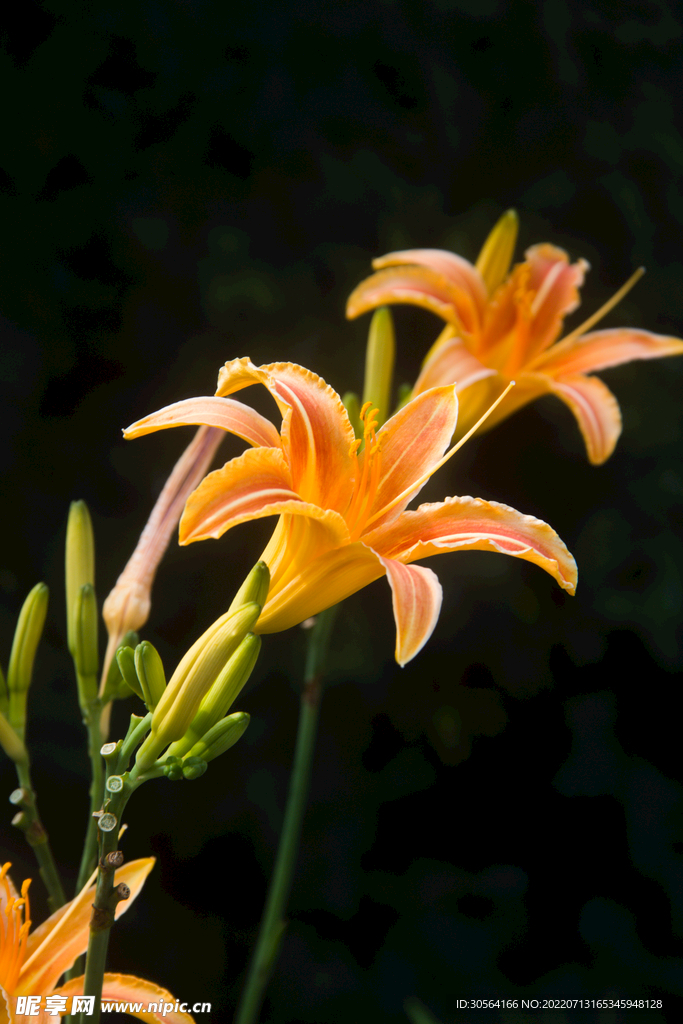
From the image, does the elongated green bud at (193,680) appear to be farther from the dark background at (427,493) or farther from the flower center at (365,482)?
the dark background at (427,493)

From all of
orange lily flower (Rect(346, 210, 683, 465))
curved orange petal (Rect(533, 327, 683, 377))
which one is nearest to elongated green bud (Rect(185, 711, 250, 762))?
orange lily flower (Rect(346, 210, 683, 465))

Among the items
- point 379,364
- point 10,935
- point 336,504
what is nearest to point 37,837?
point 10,935

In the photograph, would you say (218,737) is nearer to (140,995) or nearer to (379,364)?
(140,995)

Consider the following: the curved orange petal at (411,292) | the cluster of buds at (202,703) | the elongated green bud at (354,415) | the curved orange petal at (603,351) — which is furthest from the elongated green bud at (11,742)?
the curved orange petal at (603,351)

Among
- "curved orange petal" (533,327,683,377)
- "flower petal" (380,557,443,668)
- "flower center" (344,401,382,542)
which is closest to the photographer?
"flower petal" (380,557,443,668)

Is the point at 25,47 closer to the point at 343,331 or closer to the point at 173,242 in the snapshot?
the point at 173,242

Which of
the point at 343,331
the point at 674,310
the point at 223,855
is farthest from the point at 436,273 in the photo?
the point at 223,855

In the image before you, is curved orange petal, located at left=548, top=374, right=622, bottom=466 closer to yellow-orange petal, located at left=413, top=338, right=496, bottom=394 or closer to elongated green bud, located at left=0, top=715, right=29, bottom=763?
yellow-orange petal, located at left=413, top=338, right=496, bottom=394

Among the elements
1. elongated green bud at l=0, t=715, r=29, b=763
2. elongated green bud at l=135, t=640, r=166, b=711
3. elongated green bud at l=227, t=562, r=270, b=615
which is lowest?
elongated green bud at l=0, t=715, r=29, b=763

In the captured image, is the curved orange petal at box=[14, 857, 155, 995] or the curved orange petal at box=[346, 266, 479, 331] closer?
the curved orange petal at box=[14, 857, 155, 995]
